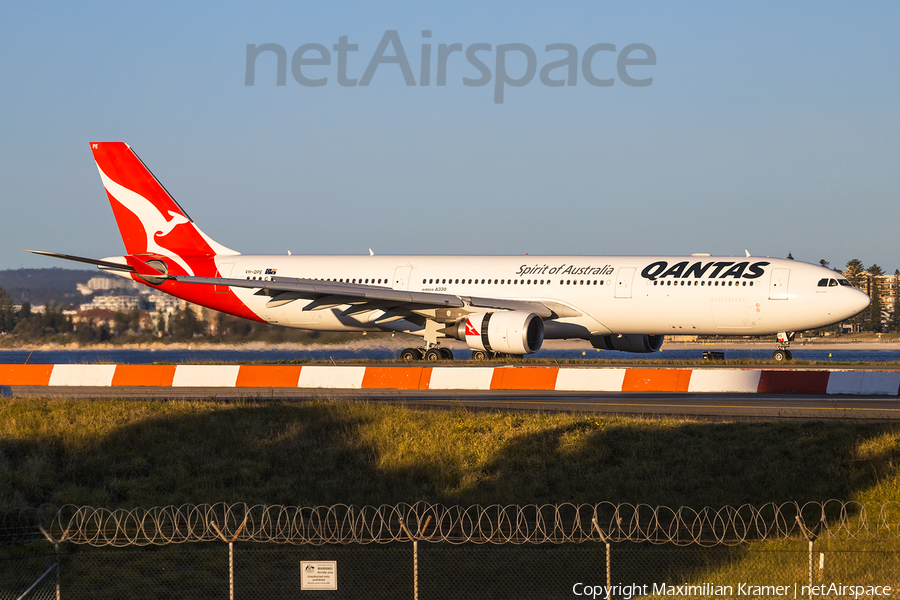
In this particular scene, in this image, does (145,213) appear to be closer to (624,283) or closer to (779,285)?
(624,283)

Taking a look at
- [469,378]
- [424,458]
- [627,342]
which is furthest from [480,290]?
[424,458]

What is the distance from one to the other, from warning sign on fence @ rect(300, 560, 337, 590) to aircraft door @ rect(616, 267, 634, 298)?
25.0 metres

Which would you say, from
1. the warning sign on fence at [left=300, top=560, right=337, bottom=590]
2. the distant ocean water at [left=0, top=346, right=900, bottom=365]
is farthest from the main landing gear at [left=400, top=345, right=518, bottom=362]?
the warning sign on fence at [left=300, top=560, right=337, bottom=590]

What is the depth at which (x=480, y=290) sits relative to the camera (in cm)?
3575

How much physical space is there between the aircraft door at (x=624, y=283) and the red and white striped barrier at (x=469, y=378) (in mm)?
7309

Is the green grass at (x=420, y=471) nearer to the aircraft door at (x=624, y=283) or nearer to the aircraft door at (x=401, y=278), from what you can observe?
the aircraft door at (x=624, y=283)

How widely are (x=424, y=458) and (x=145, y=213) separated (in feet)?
84.4

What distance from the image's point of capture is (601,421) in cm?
1870

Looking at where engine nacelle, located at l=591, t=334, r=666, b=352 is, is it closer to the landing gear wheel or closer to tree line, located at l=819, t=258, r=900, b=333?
the landing gear wheel

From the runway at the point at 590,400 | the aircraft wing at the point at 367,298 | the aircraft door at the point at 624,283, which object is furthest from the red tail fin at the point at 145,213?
the aircraft door at the point at 624,283

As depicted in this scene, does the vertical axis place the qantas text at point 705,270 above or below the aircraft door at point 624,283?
above

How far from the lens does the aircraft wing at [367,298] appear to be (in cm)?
3250

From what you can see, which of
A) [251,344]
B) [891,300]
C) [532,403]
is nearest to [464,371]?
[532,403]

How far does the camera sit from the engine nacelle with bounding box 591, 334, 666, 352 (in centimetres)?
3616
